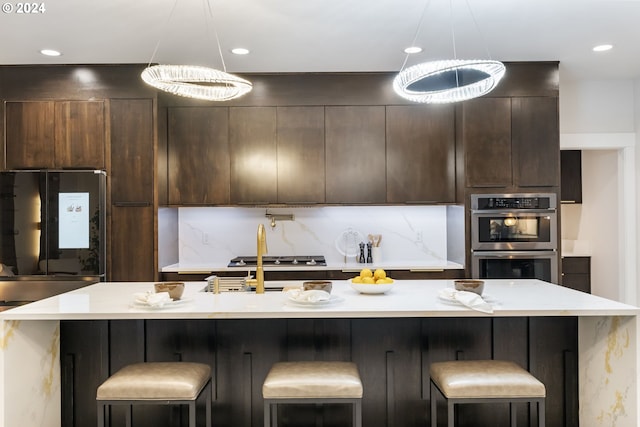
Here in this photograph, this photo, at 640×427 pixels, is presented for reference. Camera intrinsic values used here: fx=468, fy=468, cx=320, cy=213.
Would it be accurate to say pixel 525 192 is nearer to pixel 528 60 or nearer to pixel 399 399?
pixel 528 60

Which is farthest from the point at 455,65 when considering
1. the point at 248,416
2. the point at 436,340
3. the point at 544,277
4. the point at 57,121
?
the point at 57,121

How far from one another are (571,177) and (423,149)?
244cm

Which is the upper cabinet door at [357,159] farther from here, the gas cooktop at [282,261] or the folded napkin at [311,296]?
the folded napkin at [311,296]

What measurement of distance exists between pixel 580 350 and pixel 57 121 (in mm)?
4283

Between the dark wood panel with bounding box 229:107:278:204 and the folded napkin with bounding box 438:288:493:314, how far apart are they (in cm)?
253

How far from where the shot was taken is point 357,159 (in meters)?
4.39

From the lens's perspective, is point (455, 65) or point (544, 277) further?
point (544, 277)

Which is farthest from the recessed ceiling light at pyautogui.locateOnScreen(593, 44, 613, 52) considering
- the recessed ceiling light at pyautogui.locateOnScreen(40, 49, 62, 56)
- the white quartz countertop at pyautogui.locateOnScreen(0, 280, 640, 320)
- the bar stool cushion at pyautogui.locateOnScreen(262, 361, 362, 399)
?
the recessed ceiling light at pyautogui.locateOnScreen(40, 49, 62, 56)

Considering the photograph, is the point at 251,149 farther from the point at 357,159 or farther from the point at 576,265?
the point at 576,265

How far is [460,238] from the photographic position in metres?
4.30

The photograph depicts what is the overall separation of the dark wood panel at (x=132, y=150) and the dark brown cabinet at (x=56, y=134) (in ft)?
0.40

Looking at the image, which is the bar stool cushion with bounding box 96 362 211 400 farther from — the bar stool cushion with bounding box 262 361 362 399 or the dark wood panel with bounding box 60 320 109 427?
the dark wood panel with bounding box 60 320 109 427

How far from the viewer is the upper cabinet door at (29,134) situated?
411 cm

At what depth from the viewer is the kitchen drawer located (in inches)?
212
